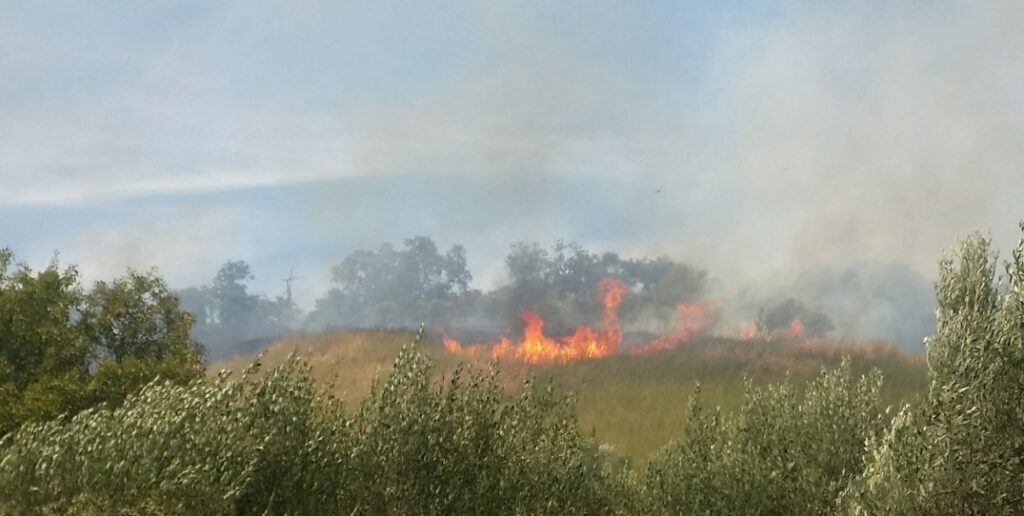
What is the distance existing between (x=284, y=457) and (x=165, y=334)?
19.9 metres

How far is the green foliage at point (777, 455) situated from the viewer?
1008 inches

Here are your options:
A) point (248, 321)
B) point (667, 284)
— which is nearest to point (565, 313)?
point (667, 284)

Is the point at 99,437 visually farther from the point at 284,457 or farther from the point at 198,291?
the point at 198,291

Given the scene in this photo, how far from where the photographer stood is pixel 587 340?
7125 centimetres

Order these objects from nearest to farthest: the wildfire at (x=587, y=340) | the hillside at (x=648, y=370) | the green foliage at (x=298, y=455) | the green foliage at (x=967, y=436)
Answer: the green foliage at (x=967, y=436)
the green foliage at (x=298, y=455)
the hillside at (x=648, y=370)
the wildfire at (x=587, y=340)

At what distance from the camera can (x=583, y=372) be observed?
2485 inches

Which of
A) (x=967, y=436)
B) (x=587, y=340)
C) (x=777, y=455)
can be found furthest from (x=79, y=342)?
(x=587, y=340)

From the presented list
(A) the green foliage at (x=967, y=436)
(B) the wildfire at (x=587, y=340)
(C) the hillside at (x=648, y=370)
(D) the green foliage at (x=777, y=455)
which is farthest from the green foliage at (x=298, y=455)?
(B) the wildfire at (x=587, y=340)

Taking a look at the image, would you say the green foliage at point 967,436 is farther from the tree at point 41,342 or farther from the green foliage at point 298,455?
the tree at point 41,342

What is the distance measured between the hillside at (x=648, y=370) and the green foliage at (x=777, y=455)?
1947 cm

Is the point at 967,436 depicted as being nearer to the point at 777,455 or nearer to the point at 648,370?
the point at 777,455

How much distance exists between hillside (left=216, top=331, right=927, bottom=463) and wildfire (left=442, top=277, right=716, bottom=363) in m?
1.78

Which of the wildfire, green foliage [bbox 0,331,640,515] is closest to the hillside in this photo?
the wildfire

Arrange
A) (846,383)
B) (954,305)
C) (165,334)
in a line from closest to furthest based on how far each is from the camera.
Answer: (954,305)
(846,383)
(165,334)
